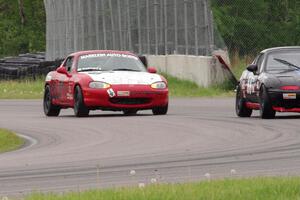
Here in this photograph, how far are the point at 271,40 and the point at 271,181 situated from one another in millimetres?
25330

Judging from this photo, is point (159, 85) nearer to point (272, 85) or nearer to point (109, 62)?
point (109, 62)

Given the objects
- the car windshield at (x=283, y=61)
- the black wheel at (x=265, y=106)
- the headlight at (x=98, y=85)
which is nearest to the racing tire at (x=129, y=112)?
the headlight at (x=98, y=85)

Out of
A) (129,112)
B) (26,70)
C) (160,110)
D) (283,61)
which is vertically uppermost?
(283,61)

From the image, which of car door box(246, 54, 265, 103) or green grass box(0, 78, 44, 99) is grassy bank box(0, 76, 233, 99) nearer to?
green grass box(0, 78, 44, 99)

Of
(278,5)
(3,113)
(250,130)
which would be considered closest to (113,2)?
(278,5)

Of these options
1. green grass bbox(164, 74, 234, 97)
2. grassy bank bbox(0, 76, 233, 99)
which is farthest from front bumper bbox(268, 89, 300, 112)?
grassy bank bbox(0, 76, 233, 99)

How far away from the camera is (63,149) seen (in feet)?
54.3

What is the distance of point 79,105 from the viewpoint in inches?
970

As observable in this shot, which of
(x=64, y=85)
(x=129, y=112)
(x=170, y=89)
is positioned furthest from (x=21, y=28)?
(x=64, y=85)

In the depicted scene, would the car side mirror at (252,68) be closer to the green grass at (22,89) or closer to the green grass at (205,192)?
the green grass at (205,192)

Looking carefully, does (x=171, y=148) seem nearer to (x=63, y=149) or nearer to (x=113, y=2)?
(x=63, y=149)

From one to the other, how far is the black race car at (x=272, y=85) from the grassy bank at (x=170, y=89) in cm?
1174

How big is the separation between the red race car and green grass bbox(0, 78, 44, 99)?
13280 mm

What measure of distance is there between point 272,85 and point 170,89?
16694mm
